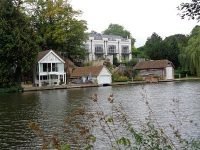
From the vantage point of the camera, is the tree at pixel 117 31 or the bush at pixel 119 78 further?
the tree at pixel 117 31

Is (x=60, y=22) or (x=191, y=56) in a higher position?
(x=60, y=22)

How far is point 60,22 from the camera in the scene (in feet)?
250

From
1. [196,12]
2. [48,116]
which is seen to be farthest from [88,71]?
[196,12]

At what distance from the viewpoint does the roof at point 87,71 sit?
241 feet

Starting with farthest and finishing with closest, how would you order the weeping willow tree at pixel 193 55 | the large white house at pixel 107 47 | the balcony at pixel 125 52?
the balcony at pixel 125 52
the large white house at pixel 107 47
the weeping willow tree at pixel 193 55

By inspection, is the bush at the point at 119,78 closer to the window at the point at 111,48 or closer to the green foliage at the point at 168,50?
the green foliage at the point at 168,50

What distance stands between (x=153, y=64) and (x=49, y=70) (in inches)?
1010

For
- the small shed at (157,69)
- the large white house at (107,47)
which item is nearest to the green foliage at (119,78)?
the small shed at (157,69)

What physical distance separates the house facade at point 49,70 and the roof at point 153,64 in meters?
22.0

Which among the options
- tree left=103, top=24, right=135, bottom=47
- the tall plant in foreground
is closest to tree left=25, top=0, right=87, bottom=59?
the tall plant in foreground

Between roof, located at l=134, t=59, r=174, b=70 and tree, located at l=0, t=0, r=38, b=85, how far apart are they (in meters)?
31.2

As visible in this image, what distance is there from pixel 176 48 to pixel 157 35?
91.4ft

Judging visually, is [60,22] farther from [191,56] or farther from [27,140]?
[27,140]

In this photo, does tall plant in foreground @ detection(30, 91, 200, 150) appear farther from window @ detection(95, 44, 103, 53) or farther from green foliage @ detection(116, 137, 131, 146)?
window @ detection(95, 44, 103, 53)
